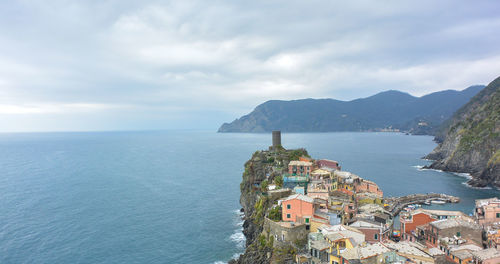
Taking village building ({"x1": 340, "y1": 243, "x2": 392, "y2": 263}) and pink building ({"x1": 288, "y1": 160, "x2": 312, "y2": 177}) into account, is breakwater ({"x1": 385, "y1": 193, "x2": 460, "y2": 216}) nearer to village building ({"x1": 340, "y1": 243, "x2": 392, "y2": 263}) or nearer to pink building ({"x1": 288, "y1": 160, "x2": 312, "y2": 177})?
pink building ({"x1": 288, "y1": 160, "x2": 312, "y2": 177})

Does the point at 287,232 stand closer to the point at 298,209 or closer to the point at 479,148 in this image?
the point at 298,209

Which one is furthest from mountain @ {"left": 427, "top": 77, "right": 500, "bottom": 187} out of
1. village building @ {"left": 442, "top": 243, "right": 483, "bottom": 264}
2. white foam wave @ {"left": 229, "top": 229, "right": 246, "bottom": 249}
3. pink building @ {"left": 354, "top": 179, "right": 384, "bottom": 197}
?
Result: white foam wave @ {"left": 229, "top": 229, "right": 246, "bottom": 249}

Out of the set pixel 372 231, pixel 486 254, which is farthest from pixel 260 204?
pixel 486 254

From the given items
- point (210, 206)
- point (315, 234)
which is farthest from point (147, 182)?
point (315, 234)

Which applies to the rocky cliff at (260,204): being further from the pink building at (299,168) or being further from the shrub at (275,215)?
the shrub at (275,215)

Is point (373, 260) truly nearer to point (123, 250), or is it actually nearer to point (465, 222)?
point (465, 222)

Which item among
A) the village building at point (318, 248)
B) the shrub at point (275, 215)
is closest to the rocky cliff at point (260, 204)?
the shrub at point (275, 215)
